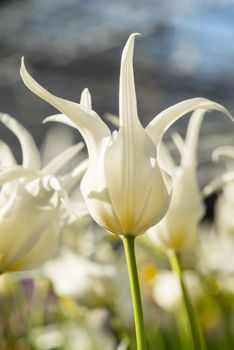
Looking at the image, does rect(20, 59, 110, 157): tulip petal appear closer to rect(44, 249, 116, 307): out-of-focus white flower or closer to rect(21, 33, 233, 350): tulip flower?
rect(21, 33, 233, 350): tulip flower

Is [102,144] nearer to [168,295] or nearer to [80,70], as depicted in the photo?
[168,295]

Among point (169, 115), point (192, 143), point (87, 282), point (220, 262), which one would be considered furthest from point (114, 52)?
point (169, 115)

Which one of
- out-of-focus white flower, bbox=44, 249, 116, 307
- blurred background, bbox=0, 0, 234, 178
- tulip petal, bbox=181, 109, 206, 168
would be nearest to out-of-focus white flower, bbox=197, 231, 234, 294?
out-of-focus white flower, bbox=44, 249, 116, 307

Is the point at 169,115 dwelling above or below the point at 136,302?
above

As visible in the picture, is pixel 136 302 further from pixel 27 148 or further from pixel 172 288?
pixel 172 288

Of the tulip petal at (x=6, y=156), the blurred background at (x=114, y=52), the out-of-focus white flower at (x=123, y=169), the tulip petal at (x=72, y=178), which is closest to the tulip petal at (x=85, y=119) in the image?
the out-of-focus white flower at (x=123, y=169)
